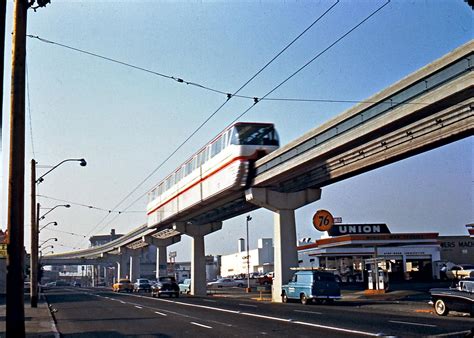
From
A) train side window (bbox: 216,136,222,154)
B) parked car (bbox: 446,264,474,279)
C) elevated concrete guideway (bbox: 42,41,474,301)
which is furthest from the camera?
parked car (bbox: 446,264,474,279)

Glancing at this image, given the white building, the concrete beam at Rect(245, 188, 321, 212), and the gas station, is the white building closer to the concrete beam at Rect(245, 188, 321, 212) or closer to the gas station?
the gas station

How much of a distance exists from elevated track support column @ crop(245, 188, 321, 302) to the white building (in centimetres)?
8389

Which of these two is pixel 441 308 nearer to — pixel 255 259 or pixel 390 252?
pixel 390 252

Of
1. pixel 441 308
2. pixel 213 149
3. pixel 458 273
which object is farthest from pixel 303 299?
pixel 458 273

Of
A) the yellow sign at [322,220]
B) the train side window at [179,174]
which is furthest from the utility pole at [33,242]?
the yellow sign at [322,220]

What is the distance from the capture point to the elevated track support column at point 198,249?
6931cm

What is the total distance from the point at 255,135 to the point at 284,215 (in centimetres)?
637

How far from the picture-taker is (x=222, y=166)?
4678 cm

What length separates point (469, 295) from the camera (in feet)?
76.9

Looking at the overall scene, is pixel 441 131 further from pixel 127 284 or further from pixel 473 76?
pixel 127 284

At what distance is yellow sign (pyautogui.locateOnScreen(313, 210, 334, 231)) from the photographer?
59000mm

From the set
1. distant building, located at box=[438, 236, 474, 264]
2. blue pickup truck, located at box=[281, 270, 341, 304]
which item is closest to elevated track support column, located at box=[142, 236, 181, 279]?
distant building, located at box=[438, 236, 474, 264]

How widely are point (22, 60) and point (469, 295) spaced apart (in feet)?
55.9

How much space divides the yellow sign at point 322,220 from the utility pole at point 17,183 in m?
45.6
